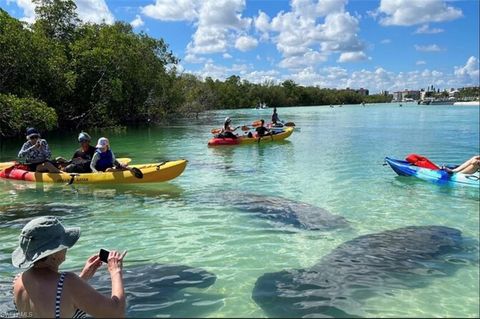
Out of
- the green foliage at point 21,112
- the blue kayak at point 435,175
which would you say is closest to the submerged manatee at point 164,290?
the blue kayak at point 435,175

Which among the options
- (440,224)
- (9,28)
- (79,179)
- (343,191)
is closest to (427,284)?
(440,224)

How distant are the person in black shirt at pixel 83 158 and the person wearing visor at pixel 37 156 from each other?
40cm

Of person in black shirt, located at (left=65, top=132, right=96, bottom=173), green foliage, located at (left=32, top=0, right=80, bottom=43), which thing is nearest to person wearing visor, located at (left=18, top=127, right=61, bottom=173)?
person in black shirt, located at (left=65, top=132, right=96, bottom=173)

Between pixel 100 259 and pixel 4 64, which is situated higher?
pixel 4 64

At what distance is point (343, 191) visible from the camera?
10.6 metres

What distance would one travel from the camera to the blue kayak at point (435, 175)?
10297mm

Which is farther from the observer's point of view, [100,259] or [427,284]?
[427,284]

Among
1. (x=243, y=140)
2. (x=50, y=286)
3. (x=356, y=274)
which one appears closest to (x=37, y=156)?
(x=356, y=274)

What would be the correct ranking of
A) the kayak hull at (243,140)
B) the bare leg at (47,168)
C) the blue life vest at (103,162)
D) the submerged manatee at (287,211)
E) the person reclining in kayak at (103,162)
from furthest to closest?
the kayak hull at (243,140) < the bare leg at (47,168) < the blue life vest at (103,162) < the person reclining in kayak at (103,162) < the submerged manatee at (287,211)

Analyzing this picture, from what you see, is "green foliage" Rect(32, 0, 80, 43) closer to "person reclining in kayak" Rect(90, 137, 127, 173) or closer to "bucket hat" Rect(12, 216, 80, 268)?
"person reclining in kayak" Rect(90, 137, 127, 173)

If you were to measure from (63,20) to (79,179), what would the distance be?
25298 millimetres

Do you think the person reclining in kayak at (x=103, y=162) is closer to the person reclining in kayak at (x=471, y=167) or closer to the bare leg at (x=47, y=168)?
the bare leg at (x=47, y=168)

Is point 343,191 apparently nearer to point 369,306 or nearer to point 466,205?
point 466,205

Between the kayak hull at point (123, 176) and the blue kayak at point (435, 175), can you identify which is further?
the kayak hull at point (123, 176)
